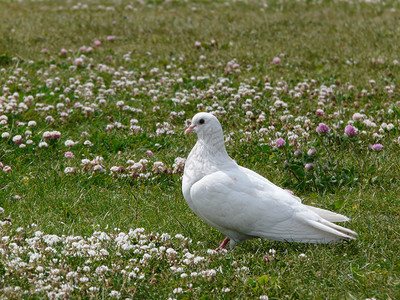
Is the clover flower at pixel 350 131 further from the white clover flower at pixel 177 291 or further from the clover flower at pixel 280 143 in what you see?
the white clover flower at pixel 177 291

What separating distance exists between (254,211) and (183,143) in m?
2.97

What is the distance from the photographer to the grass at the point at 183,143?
466cm

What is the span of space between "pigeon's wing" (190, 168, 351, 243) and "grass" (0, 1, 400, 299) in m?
0.21

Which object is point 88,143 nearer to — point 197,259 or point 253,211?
point 253,211

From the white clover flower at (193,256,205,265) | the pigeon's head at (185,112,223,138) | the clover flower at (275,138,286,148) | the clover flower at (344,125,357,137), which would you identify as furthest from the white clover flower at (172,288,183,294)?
the clover flower at (344,125,357,137)

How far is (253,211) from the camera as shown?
201 inches

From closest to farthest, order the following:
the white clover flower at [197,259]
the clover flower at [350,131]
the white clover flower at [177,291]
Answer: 1. the white clover flower at [177,291]
2. the white clover flower at [197,259]
3. the clover flower at [350,131]

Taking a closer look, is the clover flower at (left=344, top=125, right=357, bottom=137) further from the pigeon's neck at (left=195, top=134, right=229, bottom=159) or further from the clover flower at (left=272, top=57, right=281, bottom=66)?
the clover flower at (left=272, top=57, right=281, bottom=66)

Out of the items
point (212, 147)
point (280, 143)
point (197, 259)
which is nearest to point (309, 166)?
point (280, 143)

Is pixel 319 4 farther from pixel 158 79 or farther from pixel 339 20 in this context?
pixel 158 79

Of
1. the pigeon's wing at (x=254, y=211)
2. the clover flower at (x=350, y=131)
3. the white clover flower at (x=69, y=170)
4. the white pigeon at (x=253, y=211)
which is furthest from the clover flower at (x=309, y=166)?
the white clover flower at (x=69, y=170)

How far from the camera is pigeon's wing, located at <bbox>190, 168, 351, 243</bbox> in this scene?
16.5 ft

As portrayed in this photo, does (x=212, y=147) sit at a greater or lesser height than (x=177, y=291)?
greater

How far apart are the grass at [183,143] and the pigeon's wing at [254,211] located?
21 centimetres
